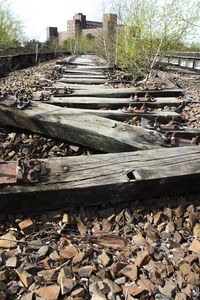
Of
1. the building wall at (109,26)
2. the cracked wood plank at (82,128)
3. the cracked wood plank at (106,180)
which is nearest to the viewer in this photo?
the cracked wood plank at (106,180)

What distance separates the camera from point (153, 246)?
250cm

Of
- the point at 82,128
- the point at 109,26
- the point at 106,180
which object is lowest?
the point at 106,180

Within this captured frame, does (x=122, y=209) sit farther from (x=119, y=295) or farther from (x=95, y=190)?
(x=119, y=295)

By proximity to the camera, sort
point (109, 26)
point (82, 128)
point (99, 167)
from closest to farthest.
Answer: point (99, 167)
point (82, 128)
point (109, 26)

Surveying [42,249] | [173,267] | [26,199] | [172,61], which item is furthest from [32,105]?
[172,61]

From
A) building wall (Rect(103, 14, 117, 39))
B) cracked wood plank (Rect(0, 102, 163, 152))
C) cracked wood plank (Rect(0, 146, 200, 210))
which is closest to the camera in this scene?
cracked wood plank (Rect(0, 146, 200, 210))

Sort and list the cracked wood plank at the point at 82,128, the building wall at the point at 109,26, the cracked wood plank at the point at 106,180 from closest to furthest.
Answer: the cracked wood plank at the point at 106,180 < the cracked wood plank at the point at 82,128 < the building wall at the point at 109,26

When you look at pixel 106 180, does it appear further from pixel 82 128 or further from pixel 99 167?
pixel 82 128

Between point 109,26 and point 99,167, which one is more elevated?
point 109,26

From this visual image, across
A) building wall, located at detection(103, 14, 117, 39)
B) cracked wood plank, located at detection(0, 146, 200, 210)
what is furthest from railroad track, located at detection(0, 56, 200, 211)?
building wall, located at detection(103, 14, 117, 39)

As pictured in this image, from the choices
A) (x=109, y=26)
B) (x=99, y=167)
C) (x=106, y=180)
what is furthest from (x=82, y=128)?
(x=109, y=26)

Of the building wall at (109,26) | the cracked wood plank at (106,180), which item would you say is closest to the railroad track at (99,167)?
the cracked wood plank at (106,180)

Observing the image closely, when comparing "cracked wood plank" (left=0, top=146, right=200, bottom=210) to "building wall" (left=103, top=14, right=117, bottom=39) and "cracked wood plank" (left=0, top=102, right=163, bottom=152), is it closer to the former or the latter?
"cracked wood plank" (left=0, top=102, right=163, bottom=152)

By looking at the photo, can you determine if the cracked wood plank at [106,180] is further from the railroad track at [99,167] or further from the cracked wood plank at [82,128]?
the cracked wood plank at [82,128]
